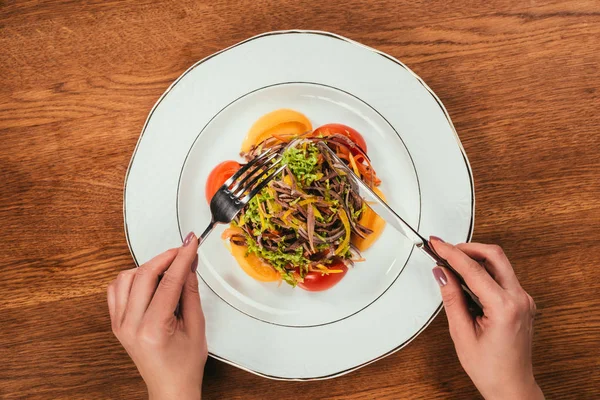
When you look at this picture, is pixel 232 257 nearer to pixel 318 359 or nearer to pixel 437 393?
pixel 318 359

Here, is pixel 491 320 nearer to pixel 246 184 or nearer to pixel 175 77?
pixel 246 184

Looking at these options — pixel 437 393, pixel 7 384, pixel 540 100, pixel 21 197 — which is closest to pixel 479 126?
pixel 540 100

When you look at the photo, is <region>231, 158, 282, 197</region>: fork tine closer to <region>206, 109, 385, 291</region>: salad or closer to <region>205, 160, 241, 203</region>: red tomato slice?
<region>206, 109, 385, 291</region>: salad

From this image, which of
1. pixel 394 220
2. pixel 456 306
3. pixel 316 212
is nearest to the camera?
pixel 456 306

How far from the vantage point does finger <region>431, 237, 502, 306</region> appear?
1693 millimetres

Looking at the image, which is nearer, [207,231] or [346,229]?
[207,231]

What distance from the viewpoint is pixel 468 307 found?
1.82 meters

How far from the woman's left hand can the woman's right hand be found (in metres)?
1.02

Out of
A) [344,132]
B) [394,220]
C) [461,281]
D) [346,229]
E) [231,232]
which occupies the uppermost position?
[344,132]

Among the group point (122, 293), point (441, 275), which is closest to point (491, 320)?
point (441, 275)

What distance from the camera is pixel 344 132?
2227 millimetres

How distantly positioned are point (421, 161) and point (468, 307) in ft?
2.33

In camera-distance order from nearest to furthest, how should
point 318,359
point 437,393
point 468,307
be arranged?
point 468,307, point 318,359, point 437,393

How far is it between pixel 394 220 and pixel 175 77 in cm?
133
